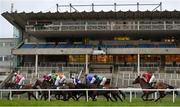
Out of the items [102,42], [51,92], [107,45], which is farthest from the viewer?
[102,42]

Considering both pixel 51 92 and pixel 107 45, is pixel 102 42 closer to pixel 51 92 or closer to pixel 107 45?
pixel 107 45

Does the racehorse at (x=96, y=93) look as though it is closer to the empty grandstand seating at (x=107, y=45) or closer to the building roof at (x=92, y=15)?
the building roof at (x=92, y=15)

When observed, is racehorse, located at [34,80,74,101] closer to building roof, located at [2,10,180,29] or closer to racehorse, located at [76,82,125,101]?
racehorse, located at [76,82,125,101]

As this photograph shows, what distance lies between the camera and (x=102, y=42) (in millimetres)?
47125

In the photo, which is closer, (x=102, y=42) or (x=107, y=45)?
(x=107, y=45)

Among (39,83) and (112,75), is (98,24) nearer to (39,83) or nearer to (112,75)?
(112,75)

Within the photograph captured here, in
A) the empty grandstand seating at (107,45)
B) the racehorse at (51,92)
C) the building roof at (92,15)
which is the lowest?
the racehorse at (51,92)

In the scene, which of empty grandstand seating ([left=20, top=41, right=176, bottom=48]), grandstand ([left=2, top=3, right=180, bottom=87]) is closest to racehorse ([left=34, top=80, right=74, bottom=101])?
grandstand ([left=2, top=3, right=180, bottom=87])

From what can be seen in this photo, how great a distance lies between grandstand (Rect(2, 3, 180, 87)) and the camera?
141ft

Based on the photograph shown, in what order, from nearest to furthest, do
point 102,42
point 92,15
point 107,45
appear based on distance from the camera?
1. point 92,15
2. point 107,45
3. point 102,42

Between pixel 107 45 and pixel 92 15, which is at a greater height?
pixel 92 15

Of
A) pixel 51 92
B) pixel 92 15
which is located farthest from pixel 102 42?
pixel 51 92

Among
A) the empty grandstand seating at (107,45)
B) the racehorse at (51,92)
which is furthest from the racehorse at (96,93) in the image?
the empty grandstand seating at (107,45)

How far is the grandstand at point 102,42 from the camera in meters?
42.8
